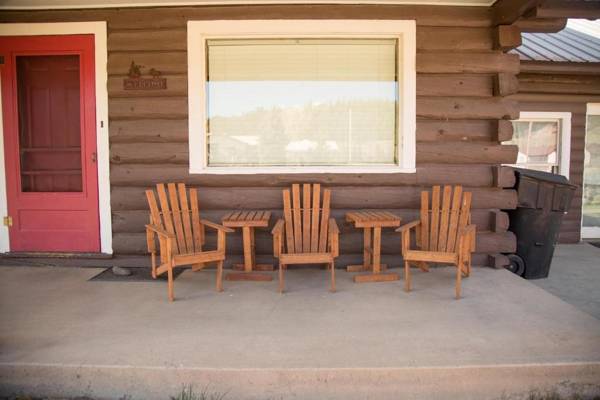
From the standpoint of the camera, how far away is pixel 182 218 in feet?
13.5

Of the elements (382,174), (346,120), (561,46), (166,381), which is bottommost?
(166,381)

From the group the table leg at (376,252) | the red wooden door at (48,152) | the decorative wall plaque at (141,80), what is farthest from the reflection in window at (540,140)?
the red wooden door at (48,152)

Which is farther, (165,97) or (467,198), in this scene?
(165,97)

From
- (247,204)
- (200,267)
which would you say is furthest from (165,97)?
(200,267)

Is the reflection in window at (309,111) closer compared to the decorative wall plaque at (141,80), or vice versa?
the decorative wall plaque at (141,80)

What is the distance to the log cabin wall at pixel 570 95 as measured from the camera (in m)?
5.90

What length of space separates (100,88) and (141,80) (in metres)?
0.38

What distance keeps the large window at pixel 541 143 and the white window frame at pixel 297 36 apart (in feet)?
9.19

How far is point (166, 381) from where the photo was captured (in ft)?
7.75

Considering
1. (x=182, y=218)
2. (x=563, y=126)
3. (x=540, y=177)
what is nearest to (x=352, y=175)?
(x=182, y=218)

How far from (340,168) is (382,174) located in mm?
398

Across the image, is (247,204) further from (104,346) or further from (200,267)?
(104,346)

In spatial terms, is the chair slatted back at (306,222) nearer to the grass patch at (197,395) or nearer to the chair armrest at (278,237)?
the chair armrest at (278,237)

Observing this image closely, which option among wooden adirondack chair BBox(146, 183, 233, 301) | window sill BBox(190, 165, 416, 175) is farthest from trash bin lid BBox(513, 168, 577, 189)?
wooden adirondack chair BBox(146, 183, 233, 301)
